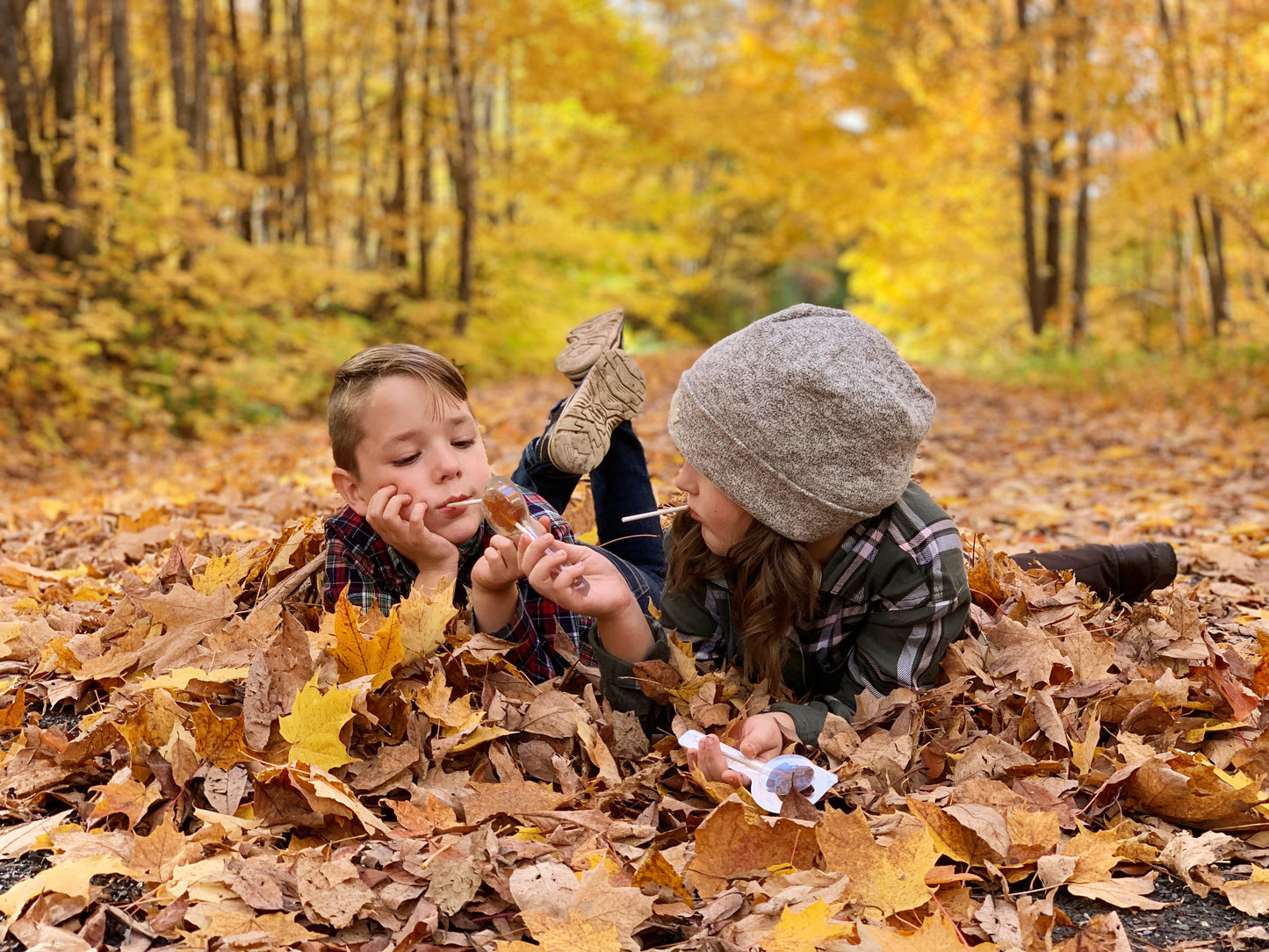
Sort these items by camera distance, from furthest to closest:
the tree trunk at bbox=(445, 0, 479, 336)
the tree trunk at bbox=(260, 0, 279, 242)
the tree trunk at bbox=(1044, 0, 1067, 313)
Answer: the tree trunk at bbox=(260, 0, 279, 242) < the tree trunk at bbox=(445, 0, 479, 336) < the tree trunk at bbox=(1044, 0, 1067, 313)

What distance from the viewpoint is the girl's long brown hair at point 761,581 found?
1.97m

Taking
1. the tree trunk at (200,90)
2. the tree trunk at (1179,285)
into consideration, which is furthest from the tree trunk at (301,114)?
the tree trunk at (1179,285)

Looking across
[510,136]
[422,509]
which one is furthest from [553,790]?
[510,136]

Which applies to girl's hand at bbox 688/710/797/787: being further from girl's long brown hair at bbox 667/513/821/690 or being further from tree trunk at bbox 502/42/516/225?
tree trunk at bbox 502/42/516/225

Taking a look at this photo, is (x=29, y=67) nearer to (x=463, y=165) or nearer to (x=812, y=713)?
(x=463, y=165)

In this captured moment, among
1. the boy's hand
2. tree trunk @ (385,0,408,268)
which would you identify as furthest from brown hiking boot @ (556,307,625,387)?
tree trunk @ (385,0,408,268)

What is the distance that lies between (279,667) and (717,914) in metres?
0.95

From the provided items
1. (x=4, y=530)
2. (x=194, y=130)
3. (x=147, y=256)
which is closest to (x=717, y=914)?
(x=4, y=530)

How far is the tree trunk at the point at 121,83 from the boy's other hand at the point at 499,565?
823 centimetres

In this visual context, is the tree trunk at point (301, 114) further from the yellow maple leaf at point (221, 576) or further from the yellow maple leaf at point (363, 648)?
the yellow maple leaf at point (363, 648)

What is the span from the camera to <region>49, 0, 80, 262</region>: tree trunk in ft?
26.4

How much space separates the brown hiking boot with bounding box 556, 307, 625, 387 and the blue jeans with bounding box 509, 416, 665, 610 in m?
0.20

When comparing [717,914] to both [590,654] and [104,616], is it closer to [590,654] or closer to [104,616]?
[590,654]

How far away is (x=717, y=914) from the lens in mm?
1478
